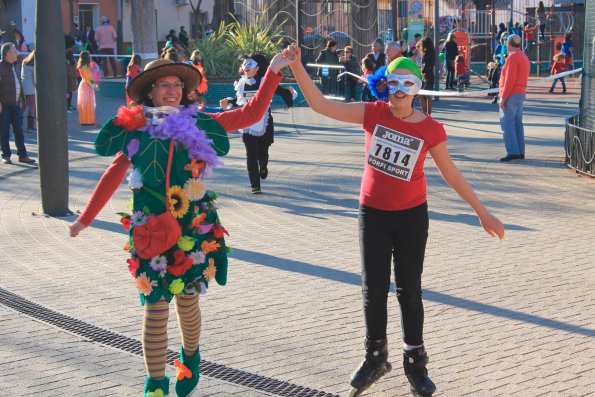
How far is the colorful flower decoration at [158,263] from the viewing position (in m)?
5.10

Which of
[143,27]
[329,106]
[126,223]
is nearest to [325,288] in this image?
[329,106]

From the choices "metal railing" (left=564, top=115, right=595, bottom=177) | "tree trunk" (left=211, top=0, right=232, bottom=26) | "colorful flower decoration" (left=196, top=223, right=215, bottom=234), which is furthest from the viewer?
"tree trunk" (left=211, top=0, right=232, bottom=26)

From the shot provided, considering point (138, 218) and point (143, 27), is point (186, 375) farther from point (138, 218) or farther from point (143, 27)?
point (143, 27)

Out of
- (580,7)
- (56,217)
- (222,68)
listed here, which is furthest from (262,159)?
(580,7)

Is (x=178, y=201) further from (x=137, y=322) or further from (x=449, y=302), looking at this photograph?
(x=449, y=302)

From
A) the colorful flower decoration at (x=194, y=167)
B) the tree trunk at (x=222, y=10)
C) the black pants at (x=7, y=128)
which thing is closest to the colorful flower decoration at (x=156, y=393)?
the colorful flower decoration at (x=194, y=167)

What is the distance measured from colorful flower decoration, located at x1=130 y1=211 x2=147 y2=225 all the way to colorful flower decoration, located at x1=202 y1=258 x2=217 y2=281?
43 centimetres

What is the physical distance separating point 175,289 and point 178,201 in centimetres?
46

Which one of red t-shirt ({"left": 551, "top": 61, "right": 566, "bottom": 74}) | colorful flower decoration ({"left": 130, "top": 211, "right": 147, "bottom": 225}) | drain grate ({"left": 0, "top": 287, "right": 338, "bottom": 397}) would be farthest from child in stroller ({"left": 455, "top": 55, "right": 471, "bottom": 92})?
colorful flower decoration ({"left": 130, "top": 211, "right": 147, "bottom": 225})

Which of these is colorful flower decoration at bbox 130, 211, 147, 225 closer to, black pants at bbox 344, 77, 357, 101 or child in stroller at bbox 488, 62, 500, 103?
black pants at bbox 344, 77, 357, 101

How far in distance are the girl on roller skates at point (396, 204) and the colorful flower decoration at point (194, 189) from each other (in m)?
0.82

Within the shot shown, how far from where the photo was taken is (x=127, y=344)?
256 inches

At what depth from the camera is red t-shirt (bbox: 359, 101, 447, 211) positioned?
535 centimetres

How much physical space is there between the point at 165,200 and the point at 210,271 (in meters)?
0.46
